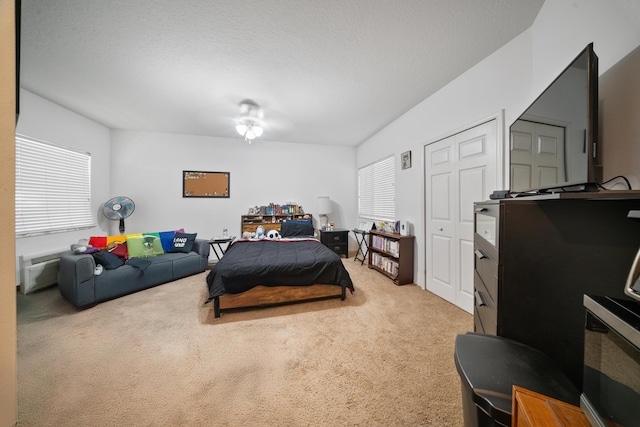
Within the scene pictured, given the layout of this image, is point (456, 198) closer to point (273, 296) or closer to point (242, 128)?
point (273, 296)

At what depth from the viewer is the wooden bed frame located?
91.8 inches

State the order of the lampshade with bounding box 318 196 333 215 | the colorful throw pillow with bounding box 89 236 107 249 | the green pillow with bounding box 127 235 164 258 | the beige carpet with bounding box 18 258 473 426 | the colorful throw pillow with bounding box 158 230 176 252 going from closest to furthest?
the beige carpet with bounding box 18 258 473 426 < the colorful throw pillow with bounding box 89 236 107 249 < the green pillow with bounding box 127 235 164 258 < the colorful throw pillow with bounding box 158 230 176 252 < the lampshade with bounding box 318 196 333 215

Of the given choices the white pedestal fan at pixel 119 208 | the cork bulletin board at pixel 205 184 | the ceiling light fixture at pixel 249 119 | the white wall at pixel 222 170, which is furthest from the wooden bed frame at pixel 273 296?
the white pedestal fan at pixel 119 208

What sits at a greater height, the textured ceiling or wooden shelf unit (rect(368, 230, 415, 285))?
the textured ceiling

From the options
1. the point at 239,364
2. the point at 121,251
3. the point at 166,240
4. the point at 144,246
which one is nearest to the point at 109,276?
the point at 121,251

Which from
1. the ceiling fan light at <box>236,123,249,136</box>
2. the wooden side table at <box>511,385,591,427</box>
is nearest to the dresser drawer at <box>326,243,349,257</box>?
the ceiling fan light at <box>236,123,249,136</box>

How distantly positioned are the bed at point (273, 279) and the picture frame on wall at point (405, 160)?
1.88 m

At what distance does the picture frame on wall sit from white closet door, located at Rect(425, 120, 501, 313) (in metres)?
0.34

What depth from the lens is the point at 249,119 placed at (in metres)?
3.35

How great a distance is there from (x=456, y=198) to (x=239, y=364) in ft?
9.14

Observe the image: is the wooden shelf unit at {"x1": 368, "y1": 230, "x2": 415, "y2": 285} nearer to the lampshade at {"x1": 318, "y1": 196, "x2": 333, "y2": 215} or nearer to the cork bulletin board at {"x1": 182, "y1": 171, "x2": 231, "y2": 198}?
the lampshade at {"x1": 318, "y1": 196, "x2": 333, "y2": 215}

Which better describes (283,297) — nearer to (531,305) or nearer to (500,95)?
(531,305)

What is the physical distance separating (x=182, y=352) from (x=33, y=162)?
352cm

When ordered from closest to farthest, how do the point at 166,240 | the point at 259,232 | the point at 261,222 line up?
the point at 166,240, the point at 259,232, the point at 261,222
